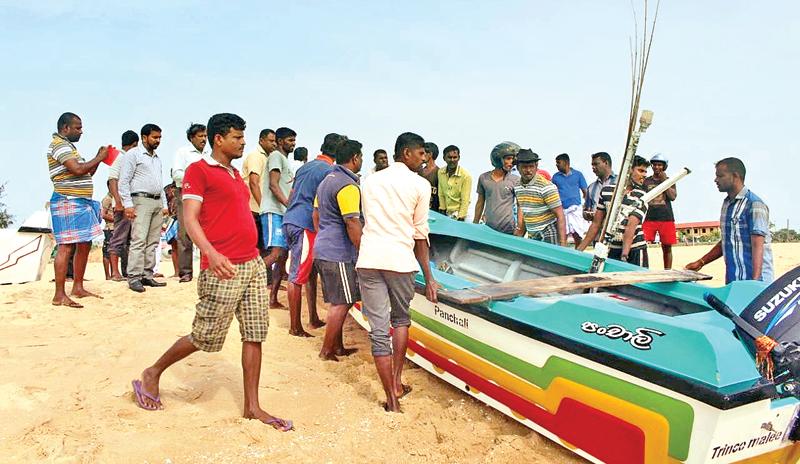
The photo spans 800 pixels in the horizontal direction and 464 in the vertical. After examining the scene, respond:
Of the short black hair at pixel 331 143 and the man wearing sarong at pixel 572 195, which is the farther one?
the man wearing sarong at pixel 572 195

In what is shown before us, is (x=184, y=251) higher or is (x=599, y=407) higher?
(x=599, y=407)

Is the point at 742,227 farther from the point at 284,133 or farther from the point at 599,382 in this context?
the point at 284,133

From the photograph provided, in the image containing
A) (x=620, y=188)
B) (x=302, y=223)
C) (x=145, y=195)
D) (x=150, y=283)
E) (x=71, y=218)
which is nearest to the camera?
(x=620, y=188)

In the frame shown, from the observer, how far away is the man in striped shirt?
5.82 meters

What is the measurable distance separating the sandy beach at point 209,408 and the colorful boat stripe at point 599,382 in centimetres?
43

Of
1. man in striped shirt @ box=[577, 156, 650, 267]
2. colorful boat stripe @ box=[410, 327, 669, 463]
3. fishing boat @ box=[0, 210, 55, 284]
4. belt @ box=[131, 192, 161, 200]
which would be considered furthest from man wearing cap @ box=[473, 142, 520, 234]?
fishing boat @ box=[0, 210, 55, 284]

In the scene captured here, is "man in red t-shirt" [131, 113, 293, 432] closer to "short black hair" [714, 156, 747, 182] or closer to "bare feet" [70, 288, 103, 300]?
"bare feet" [70, 288, 103, 300]

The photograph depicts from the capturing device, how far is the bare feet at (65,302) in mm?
5867

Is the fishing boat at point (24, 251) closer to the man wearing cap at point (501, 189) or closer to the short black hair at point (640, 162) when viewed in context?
the man wearing cap at point (501, 189)

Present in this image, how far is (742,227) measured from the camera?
4434 mm

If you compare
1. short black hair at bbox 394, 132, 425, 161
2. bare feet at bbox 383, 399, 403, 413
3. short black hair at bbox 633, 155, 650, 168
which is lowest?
bare feet at bbox 383, 399, 403, 413

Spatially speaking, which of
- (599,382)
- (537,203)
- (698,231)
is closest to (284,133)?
(537,203)

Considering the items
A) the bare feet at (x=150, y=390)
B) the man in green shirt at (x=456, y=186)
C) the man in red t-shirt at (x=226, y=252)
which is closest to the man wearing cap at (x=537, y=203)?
the man in green shirt at (x=456, y=186)

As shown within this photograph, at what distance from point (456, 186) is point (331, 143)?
2865 mm
